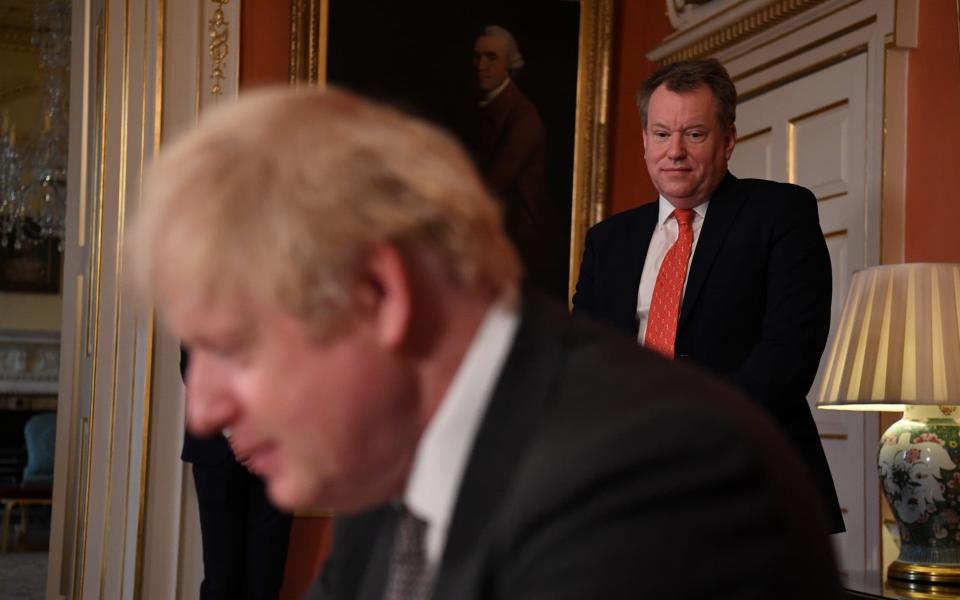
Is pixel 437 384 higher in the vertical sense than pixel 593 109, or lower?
lower

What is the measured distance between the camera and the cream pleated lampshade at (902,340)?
334cm

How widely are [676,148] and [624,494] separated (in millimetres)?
2328

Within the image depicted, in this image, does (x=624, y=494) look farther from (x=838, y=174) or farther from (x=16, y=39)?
(x=16, y=39)

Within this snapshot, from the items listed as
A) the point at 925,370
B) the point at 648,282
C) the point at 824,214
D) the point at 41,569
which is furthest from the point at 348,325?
the point at 41,569

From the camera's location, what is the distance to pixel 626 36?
627 cm

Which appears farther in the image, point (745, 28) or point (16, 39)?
point (16, 39)

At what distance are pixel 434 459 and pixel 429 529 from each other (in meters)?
0.08

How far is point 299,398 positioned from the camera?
3.13 ft

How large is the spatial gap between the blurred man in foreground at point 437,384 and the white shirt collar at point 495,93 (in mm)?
5169

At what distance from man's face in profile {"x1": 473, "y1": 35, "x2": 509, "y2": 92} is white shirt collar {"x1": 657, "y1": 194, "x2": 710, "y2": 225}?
297 centimetres

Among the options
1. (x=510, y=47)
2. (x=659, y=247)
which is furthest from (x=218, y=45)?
(x=659, y=247)

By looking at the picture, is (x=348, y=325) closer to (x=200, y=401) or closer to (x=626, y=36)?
(x=200, y=401)

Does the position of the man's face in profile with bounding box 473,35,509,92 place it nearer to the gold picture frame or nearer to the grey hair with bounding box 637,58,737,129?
the gold picture frame

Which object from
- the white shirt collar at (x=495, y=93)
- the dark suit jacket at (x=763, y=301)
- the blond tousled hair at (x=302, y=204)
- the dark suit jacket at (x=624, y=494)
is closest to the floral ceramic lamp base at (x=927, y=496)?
the dark suit jacket at (x=763, y=301)
